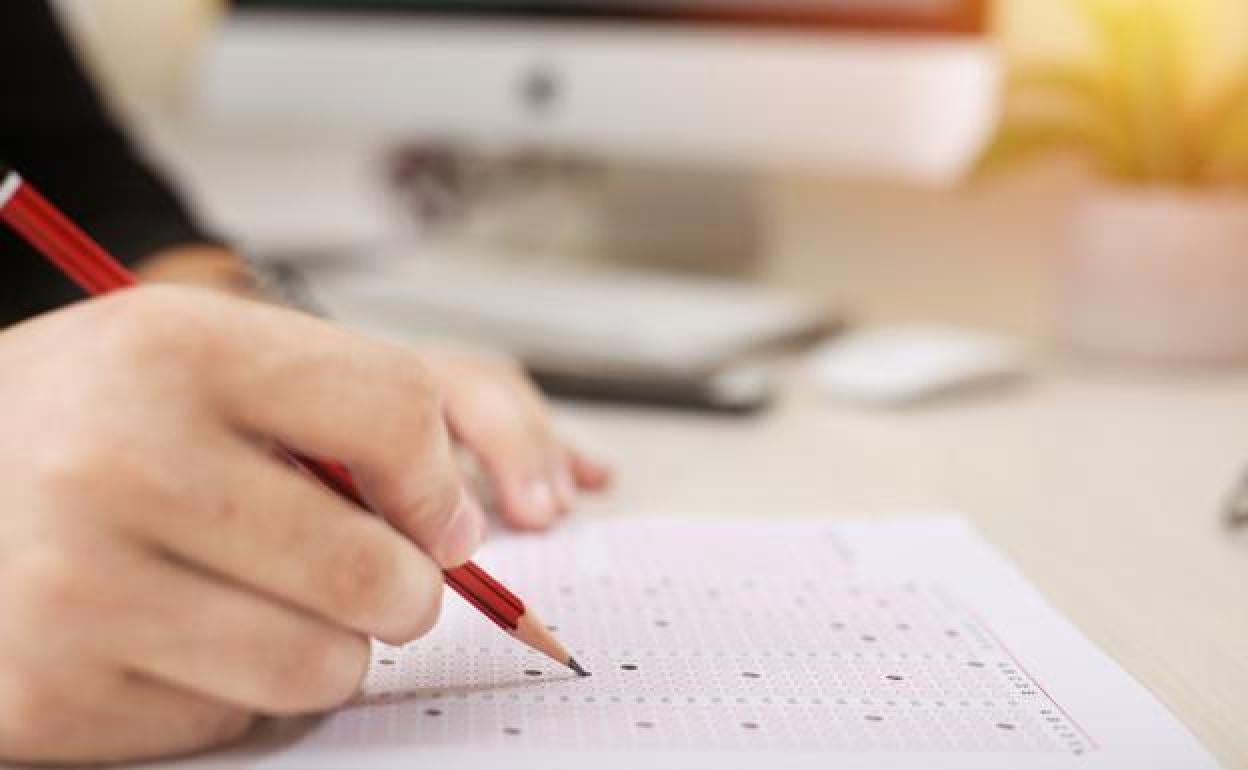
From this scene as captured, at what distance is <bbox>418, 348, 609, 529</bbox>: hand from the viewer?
520mm

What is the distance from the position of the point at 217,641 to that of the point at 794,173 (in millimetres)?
934

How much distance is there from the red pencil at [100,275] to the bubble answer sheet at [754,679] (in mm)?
22

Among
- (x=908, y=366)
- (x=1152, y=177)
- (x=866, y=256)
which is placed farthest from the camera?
(x=866, y=256)

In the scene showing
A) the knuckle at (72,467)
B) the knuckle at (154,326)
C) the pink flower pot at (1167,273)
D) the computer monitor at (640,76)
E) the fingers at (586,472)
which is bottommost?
the knuckle at (72,467)

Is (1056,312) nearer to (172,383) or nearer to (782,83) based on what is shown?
(782,83)

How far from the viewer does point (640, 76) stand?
884 mm

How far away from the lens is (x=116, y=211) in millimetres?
910

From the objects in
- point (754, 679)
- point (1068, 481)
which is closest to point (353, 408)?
point (754, 679)

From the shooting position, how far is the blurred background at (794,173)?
2.61 ft

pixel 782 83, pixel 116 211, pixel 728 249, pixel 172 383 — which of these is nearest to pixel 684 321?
pixel 782 83

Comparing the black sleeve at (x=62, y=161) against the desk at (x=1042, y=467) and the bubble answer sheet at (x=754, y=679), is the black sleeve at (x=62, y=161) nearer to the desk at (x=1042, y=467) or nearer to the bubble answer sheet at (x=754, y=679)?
the desk at (x=1042, y=467)

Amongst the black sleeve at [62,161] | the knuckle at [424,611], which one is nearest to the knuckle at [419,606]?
the knuckle at [424,611]

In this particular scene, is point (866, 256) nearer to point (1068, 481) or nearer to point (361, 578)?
point (1068, 481)

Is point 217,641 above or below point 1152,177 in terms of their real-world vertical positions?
below
